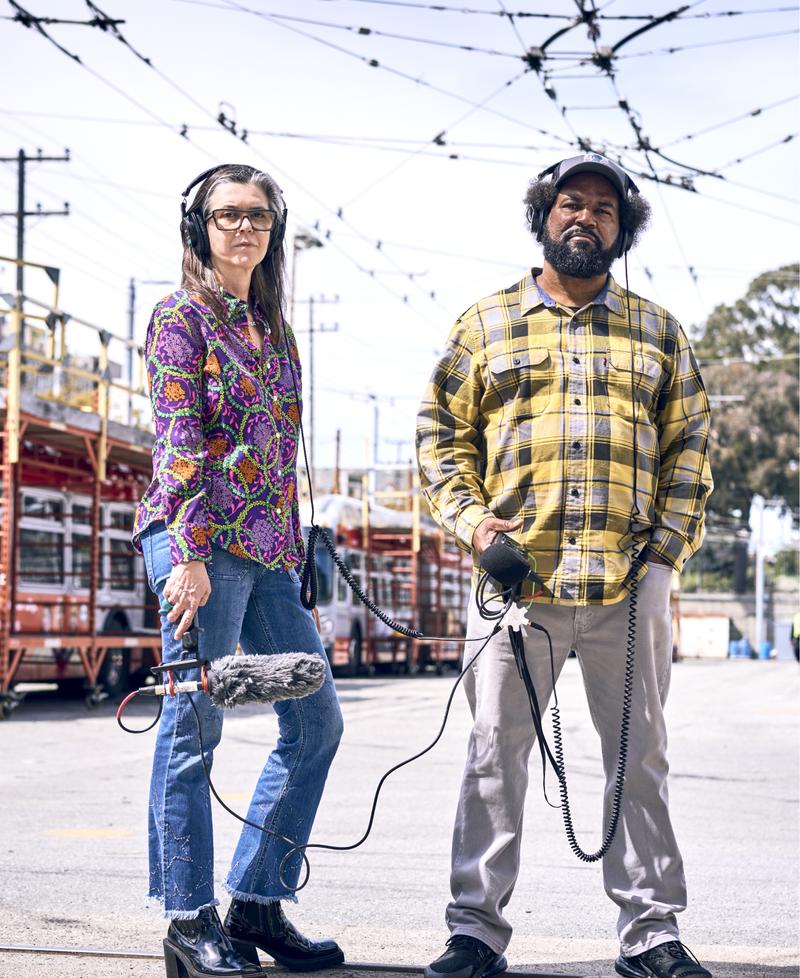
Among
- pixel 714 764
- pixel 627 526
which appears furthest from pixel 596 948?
pixel 714 764

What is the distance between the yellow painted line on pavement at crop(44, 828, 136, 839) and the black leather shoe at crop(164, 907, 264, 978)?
3607mm

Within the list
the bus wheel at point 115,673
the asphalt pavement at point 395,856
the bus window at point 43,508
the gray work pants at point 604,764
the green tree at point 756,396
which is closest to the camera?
the gray work pants at point 604,764

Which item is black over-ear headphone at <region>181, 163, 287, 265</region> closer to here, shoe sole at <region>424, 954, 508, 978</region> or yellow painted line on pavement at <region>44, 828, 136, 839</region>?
shoe sole at <region>424, 954, 508, 978</region>

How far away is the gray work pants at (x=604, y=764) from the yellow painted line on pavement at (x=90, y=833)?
370cm

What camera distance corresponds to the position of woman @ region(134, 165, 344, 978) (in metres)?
3.74

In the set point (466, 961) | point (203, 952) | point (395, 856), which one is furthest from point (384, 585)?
point (203, 952)

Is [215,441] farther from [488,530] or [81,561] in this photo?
[81,561]

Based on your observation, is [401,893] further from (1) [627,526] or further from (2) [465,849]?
(1) [627,526]

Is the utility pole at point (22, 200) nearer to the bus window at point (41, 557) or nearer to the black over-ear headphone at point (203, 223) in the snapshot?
the bus window at point (41, 557)

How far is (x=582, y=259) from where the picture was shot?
4070 millimetres

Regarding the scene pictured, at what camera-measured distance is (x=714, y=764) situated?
37.7 ft

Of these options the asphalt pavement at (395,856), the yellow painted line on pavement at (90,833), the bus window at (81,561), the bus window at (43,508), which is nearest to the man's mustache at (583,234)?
the asphalt pavement at (395,856)

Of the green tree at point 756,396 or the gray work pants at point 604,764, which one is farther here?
the green tree at point 756,396

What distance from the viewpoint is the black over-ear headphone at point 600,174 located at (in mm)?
4070
